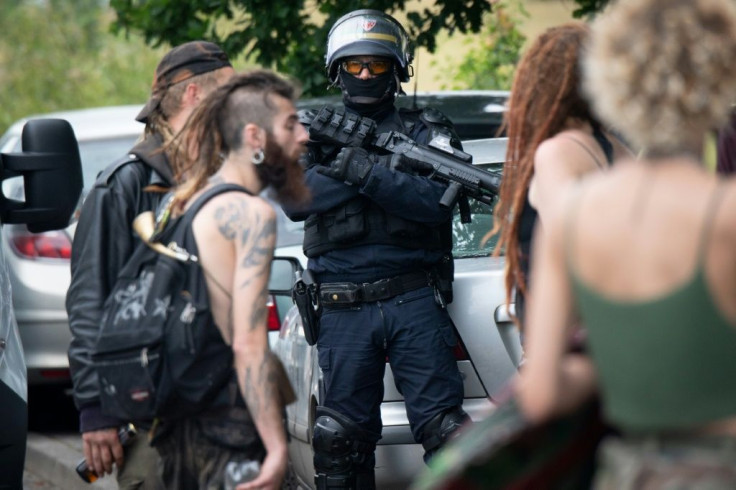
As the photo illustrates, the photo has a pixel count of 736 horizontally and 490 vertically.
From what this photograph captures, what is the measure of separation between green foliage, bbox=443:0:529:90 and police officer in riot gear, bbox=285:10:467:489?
5661mm

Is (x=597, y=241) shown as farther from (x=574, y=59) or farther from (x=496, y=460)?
(x=574, y=59)

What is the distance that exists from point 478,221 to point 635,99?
350 cm

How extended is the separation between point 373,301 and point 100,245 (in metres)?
1.57

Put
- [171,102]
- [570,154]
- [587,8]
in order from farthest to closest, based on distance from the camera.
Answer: [587,8]
[171,102]
[570,154]

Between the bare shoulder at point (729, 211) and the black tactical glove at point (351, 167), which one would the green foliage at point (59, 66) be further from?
the bare shoulder at point (729, 211)

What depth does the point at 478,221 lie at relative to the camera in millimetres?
6043

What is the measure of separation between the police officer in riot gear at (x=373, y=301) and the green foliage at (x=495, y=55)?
5.66 metres

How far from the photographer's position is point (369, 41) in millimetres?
5578

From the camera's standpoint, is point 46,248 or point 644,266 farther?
point 46,248

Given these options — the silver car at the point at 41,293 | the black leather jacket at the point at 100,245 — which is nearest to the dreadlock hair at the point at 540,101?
the black leather jacket at the point at 100,245

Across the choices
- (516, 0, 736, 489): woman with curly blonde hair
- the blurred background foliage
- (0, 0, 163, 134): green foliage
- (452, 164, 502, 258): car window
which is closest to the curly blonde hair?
(516, 0, 736, 489): woman with curly blonde hair

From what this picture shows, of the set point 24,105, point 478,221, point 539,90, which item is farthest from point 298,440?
point 24,105

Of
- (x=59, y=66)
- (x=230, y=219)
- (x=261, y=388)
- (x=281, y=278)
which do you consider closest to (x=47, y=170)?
(x=230, y=219)

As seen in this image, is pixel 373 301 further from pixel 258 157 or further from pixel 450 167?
pixel 258 157
